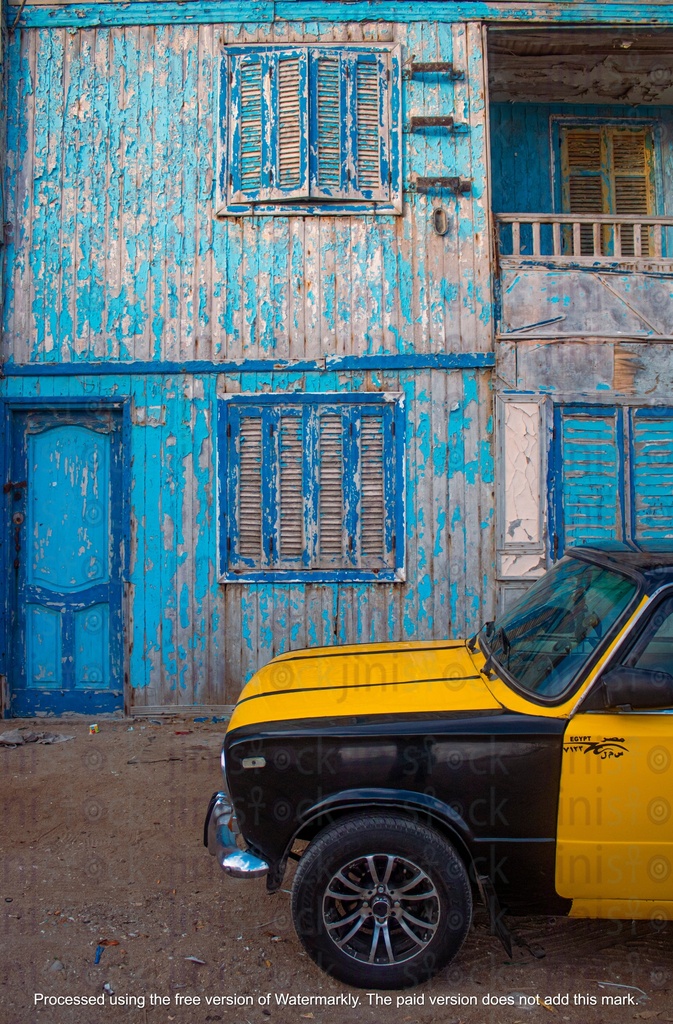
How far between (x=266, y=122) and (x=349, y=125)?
767mm

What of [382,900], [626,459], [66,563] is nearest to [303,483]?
[66,563]

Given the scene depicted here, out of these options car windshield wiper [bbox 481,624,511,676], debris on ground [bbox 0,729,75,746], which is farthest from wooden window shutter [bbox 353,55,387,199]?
debris on ground [bbox 0,729,75,746]

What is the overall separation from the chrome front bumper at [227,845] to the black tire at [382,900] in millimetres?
179

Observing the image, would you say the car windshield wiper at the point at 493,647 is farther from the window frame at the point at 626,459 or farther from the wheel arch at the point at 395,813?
the window frame at the point at 626,459

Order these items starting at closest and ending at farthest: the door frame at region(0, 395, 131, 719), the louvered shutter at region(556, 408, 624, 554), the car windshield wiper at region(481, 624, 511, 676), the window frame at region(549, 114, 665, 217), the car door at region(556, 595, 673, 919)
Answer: the car door at region(556, 595, 673, 919) < the car windshield wiper at region(481, 624, 511, 676) < the door frame at region(0, 395, 131, 719) < the louvered shutter at region(556, 408, 624, 554) < the window frame at region(549, 114, 665, 217)

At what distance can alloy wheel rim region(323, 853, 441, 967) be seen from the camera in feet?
10.4

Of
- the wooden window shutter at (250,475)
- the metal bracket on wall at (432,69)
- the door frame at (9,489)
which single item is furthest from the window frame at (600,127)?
the door frame at (9,489)

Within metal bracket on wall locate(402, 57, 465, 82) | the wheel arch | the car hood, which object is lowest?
the wheel arch

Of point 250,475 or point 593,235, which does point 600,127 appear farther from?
point 250,475

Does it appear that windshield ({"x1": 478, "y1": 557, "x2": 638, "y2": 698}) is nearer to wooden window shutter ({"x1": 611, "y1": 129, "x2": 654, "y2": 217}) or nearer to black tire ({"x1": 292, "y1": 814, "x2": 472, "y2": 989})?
black tire ({"x1": 292, "y1": 814, "x2": 472, "y2": 989})

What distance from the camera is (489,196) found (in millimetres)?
7535

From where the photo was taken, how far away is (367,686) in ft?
11.9

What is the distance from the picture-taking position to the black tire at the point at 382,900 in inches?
125

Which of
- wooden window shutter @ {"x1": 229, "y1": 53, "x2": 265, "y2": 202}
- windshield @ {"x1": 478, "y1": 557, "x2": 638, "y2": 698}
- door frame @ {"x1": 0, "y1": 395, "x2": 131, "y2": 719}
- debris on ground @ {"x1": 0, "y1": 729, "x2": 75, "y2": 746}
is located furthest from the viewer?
wooden window shutter @ {"x1": 229, "y1": 53, "x2": 265, "y2": 202}
